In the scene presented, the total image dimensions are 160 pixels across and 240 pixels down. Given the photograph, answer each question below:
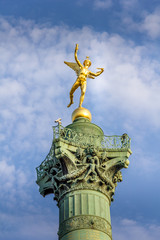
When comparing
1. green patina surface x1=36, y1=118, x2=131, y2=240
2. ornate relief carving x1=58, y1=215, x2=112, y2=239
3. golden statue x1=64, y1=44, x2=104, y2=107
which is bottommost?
ornate relief carving x1=58, y1=215, x2=112, y2=239

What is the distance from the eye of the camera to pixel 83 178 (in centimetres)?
3062

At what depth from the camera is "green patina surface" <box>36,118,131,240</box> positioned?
1149 inches

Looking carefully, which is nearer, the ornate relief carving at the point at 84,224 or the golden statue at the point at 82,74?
the ornate relief carving at the point at 84,224

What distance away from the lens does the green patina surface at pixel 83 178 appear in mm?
29188

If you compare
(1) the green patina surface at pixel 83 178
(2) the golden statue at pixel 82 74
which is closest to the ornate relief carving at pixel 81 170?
(1) the green patina surface at pixel 83 178

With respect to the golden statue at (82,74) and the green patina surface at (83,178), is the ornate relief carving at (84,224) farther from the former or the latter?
the golden statue at (82,74)

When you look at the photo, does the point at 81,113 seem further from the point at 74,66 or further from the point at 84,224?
the point at 84,224

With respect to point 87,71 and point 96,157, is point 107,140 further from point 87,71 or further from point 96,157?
point 87,71

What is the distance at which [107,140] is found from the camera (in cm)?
3294

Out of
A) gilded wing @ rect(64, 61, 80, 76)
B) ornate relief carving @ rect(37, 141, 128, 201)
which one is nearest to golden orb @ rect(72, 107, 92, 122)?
gilded wing @ rect(64, 61, 80, 76)

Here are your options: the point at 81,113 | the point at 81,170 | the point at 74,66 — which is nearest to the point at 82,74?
the point at 74,66

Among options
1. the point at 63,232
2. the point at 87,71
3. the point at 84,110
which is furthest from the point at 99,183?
the point at 87,71

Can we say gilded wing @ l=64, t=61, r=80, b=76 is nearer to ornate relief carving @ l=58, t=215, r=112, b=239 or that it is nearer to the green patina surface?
the green patina surface

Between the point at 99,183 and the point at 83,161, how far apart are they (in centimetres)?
173
